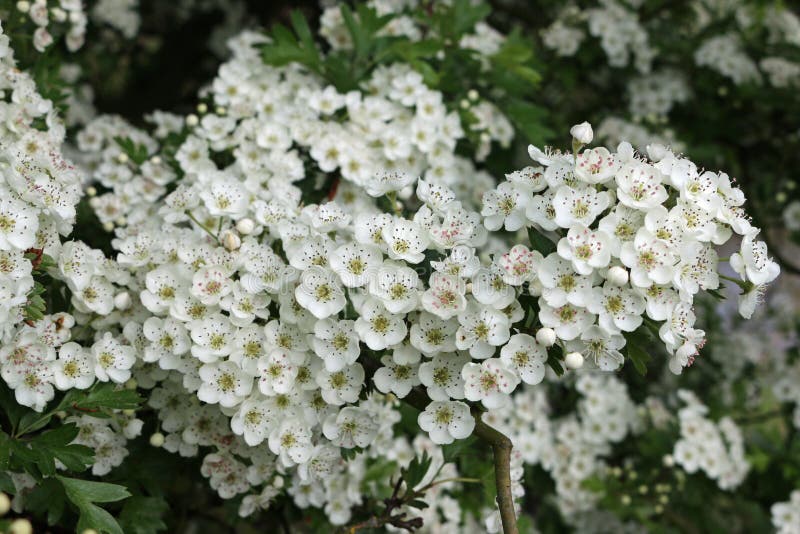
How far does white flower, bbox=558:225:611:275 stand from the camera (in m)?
1.80

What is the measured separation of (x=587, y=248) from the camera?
1.82 meters

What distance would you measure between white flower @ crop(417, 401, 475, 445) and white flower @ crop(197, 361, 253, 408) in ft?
1.46

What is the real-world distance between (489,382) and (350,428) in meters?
0.41

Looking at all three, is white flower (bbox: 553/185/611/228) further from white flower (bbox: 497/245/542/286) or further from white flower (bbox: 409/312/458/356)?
white flower (bbox: 409/312/458/356)

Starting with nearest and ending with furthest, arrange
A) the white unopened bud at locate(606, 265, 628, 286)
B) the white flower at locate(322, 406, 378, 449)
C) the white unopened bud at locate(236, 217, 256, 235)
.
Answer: the white unopened bud at locate(606, 265, 628, 286), the white flower at locate(322, 406, 378, 449), the white unopened bud at locate(236, 217, 256, 235)

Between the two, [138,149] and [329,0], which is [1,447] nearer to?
[138,149]

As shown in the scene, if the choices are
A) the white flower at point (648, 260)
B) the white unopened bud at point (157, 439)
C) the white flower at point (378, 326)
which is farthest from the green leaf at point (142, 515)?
the white flower at point (648, 260)

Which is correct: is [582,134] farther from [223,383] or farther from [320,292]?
[223,383]

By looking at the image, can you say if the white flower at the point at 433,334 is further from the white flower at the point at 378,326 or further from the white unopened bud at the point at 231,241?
the white unopened bud at the point at 231,241

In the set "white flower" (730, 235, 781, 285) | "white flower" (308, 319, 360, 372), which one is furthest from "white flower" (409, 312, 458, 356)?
"white flower" (730, 235, 781, 285)

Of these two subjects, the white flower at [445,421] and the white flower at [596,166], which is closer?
the white flower at [596,166]

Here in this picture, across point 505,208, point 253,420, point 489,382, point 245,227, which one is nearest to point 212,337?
point 253,420

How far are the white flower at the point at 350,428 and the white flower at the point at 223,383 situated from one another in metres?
0.23

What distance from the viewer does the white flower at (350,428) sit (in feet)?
6.84
